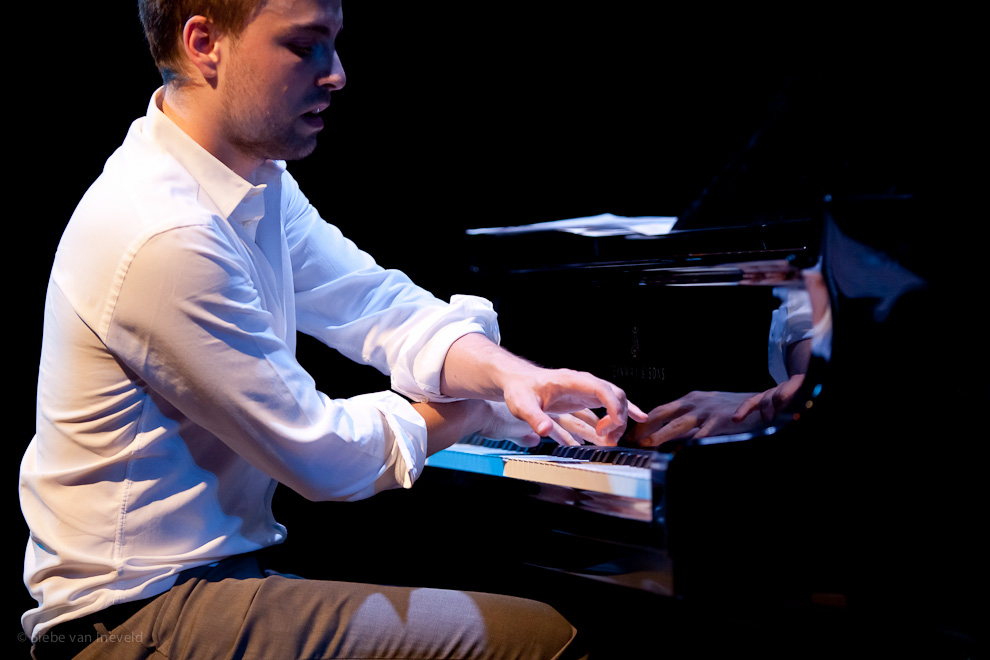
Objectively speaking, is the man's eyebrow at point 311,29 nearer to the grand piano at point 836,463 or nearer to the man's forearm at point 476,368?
the man's forearm at point 476,368

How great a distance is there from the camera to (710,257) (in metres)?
1.58

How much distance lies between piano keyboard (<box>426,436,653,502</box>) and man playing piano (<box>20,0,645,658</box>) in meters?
0.07

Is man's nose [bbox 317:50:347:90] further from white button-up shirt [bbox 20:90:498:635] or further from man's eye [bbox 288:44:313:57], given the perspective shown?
white button-up shirt [bbox 20:90:498:635]

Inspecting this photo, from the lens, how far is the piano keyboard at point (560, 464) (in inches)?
56.4

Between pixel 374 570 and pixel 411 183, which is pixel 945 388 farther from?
pixel 411 183

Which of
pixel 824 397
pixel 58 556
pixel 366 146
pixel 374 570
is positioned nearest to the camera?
pixel 824 397

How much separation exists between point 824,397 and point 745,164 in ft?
3.09

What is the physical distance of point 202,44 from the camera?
163 cm

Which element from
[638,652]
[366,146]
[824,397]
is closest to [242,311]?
[824,397]

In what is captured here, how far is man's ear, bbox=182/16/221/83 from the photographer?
5.30ft

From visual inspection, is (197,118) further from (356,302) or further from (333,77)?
(356,302)

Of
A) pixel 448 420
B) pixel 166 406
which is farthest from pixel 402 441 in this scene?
pixel 166 406

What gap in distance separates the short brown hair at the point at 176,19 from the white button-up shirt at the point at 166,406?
0.09 metres

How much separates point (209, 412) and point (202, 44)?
0.72 meters
